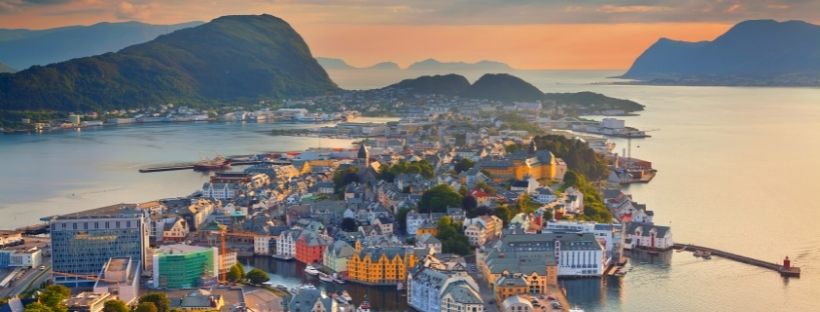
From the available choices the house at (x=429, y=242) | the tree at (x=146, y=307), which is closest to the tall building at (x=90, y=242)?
the tree at (x=146, y=307)

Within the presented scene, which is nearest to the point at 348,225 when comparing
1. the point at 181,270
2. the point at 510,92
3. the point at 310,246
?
the point at 310,246

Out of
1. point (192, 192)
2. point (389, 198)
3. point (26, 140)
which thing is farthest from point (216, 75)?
point (389, 198)

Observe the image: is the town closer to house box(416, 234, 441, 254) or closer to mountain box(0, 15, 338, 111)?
house box(416, 234, 441, 254)

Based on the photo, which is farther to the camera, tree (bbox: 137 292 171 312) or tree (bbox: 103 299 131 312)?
tree (bbox: 137 292 171 312)

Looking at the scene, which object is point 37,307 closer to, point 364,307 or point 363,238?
point 364,307

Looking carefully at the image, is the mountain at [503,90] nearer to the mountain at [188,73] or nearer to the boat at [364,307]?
the mountain at [188,73]

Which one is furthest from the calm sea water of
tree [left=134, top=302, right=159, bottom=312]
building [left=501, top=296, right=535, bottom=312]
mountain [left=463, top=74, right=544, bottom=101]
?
mountain [left=463, top=74, right=544, bottom=101]
